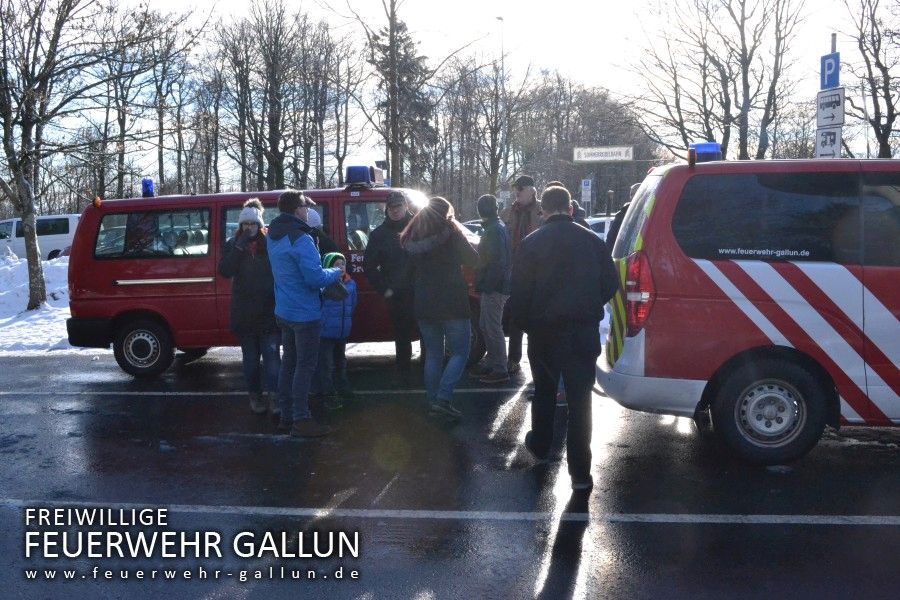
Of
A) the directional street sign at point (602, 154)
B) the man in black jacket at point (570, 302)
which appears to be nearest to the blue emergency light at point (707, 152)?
the man in black jacket at point (570, 302)

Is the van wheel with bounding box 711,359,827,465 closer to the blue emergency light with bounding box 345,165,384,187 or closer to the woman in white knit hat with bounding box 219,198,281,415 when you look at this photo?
the woman in white knit hat with bounding box 219,198,281,415

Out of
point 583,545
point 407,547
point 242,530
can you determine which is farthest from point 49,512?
point 583,545

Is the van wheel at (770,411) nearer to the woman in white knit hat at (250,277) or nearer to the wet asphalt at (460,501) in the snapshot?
the wet asphalt at (460,501)

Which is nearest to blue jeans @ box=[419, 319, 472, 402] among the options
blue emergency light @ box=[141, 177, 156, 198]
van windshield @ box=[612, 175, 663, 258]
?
van windshield @ box=[612, 175, 663, 258]

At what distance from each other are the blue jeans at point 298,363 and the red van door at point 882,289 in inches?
147

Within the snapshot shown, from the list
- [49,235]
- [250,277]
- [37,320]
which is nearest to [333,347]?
[250,277]

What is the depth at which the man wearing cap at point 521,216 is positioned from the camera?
8453 millimetres

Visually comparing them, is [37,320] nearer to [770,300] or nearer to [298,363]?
[298,363]

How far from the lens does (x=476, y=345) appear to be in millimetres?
9117

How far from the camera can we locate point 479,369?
8.99m

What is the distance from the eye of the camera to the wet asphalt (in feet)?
13.5

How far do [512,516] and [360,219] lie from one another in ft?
15.6

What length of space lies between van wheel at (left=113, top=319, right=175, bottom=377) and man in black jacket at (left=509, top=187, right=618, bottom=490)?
→ 5202 millimetres

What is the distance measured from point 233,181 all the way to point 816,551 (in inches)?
1966
